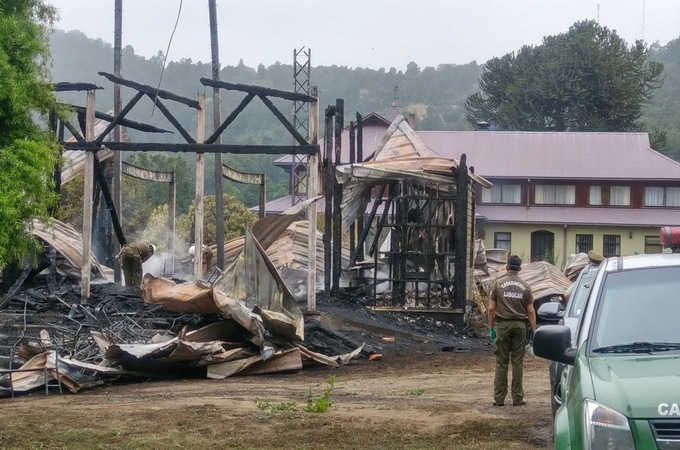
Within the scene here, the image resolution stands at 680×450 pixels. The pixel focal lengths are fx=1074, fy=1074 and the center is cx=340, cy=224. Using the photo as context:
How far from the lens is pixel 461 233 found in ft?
73.9

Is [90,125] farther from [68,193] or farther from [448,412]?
[68,193]

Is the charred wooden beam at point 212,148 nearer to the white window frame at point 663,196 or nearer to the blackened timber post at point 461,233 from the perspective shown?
the blackened timber post at point 461,233

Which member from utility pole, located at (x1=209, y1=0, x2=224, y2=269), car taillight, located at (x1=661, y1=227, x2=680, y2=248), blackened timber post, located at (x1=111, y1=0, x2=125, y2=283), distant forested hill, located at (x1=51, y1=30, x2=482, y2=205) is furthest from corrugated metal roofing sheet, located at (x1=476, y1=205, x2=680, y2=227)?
distant forested hill, located at (x1=51, y1=30, x2=482, y2=205)

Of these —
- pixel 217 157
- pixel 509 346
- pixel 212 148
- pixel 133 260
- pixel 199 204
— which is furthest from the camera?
pixel 217 157

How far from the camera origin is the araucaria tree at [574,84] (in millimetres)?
66312

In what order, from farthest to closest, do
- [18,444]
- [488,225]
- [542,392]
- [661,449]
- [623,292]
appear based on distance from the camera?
[488,225] < [542,392] < [18,444] < [623,292] < [661,449]

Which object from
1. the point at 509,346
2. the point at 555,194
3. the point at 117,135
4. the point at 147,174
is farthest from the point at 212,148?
the point at 555,194

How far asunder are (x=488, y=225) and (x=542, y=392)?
137 feet

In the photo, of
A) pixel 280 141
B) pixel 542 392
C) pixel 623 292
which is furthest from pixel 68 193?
pixel 280 141

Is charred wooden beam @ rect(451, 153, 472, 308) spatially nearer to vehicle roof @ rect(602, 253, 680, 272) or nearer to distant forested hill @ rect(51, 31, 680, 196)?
vehicle roof @ rect(602, 253, 680, 272)

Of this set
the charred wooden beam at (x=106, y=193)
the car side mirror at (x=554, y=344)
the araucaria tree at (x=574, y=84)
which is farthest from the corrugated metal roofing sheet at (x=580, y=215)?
the car side mirror at (x=554, y=344)

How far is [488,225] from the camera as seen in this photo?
55188 mm

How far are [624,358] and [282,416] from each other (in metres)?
5.23

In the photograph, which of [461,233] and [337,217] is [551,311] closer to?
[461,233]
